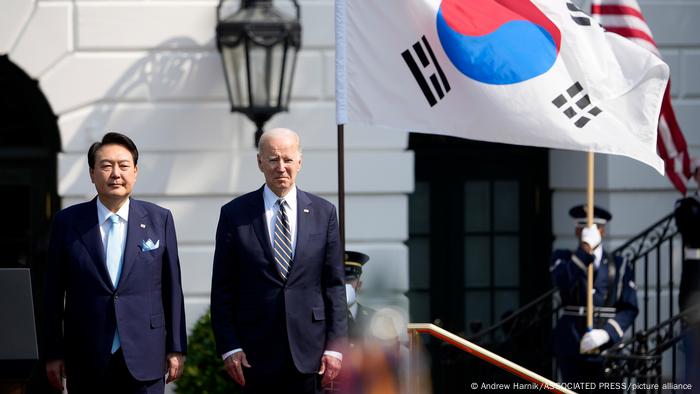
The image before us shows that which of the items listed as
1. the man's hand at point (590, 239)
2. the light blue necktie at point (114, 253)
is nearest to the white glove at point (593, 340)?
the man's hand at point (590, 239)

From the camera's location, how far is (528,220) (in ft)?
39.2

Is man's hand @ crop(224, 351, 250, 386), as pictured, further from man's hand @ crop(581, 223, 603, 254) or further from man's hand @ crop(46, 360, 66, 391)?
man's hand @ crop(581, 223, 603, 254)

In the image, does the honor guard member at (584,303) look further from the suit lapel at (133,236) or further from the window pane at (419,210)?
the suit lapel at (133,236)

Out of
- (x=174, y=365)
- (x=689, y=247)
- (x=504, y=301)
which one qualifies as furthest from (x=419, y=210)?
(x=174, y=365)

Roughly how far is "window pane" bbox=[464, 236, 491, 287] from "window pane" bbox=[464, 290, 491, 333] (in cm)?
8

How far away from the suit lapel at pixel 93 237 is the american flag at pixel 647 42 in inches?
149

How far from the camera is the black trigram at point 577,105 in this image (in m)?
6.84

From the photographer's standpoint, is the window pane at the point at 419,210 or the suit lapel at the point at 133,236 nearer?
the suit lapel at the point at 133,236

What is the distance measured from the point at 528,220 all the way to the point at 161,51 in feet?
12.1

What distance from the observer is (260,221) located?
6.23m

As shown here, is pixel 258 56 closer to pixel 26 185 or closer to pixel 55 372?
pixel 26 185

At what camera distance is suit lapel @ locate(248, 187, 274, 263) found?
6.18 metres

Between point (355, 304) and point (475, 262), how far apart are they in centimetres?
473

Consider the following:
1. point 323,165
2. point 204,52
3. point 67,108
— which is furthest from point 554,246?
point 67,108
